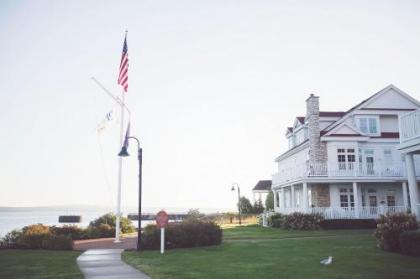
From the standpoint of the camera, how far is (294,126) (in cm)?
3931

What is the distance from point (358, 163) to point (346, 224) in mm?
5163

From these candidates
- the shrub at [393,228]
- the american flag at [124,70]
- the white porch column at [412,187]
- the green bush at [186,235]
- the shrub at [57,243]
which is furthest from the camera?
the american flag at [124,70]

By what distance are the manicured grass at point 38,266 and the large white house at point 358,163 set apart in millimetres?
20650

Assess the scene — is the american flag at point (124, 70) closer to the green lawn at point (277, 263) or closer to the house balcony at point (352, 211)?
the green lawn at point (277, 263)

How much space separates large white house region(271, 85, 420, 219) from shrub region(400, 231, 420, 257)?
1586 centimetres

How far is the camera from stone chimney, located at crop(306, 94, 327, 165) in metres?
31.7

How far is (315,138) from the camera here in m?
31.9

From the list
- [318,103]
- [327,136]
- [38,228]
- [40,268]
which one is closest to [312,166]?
[327,136]

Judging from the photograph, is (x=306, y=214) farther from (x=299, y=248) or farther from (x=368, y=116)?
(x=299, y=248)

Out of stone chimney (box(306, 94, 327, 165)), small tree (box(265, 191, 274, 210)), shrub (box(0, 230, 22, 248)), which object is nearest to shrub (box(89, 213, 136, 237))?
shrub (box(0, 230, 22, 248))

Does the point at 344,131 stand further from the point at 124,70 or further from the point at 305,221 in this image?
the point at 124,70

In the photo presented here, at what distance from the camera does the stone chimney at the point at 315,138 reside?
31719mm

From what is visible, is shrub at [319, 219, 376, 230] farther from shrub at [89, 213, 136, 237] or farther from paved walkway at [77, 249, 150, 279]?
paved walkway at [77, 249, 150, 279]

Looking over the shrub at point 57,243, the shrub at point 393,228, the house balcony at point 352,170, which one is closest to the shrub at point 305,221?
the house balcony at point 352,170
